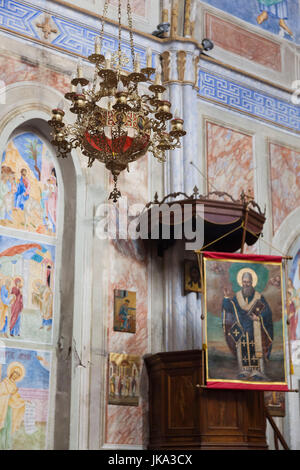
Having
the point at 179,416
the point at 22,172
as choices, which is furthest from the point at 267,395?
the point at 22,172

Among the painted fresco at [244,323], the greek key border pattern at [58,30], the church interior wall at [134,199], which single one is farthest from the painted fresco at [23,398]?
the greek key border pattern at [58,30]

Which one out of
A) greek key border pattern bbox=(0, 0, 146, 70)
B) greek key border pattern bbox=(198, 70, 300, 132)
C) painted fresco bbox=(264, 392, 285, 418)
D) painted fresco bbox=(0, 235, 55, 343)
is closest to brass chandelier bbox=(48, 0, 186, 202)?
painted fresco bbox=(0, 235, 55, 343)

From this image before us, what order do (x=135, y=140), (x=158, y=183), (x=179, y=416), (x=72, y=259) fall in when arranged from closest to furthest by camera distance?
1. (x=135, y=140)
2. (x=179, y=416)
3. (x=72, y=259)
4. (x=158, y=183)

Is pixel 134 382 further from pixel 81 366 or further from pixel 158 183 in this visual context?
pixel 158 183

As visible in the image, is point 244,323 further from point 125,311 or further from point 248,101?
point 248,101

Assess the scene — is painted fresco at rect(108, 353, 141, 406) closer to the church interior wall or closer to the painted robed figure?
the church interior wall

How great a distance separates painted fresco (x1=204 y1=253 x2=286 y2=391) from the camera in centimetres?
834

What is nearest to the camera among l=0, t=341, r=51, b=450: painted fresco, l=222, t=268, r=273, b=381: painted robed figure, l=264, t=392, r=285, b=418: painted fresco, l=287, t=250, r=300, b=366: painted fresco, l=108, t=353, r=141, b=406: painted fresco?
l=0, t=341, r=51, b=450: painted fresco

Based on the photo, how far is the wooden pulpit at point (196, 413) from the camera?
26.8 feet

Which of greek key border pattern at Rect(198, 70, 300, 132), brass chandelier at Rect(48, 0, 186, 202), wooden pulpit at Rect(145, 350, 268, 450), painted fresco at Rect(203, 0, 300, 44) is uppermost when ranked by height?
painted fresco at Rect(203, 0, 300, 44)

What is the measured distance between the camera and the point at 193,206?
28.5ft

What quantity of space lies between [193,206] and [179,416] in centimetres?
247

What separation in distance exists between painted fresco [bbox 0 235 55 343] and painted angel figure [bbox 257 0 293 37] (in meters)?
5.79

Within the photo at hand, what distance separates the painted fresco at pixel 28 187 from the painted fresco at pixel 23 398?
1.60 metres
